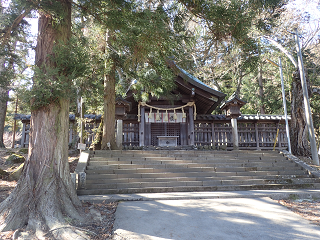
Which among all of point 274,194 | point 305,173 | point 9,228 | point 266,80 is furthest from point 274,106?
point 9,228

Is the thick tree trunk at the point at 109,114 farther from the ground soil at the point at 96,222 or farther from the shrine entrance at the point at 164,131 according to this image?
the shrine entrance at the point at 164,131

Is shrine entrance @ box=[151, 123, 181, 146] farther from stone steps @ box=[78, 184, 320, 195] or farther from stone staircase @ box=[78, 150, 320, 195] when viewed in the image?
stone steps @ box=[78, 184, 320, 195]

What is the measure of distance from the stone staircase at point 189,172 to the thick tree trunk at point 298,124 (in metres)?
4.23

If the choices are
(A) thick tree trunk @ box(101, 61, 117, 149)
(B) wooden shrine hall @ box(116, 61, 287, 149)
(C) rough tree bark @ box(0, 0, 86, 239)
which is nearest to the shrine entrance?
(B) wooden shrine hall @ box(116, 61, 287, 149)

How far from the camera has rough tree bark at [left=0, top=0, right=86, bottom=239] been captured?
3592mm

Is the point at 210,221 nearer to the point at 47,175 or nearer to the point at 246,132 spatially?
the point at 47,175

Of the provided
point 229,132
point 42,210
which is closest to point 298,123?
point 229,132

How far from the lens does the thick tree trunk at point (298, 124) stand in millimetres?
12492

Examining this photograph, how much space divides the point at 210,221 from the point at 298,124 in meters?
11.5

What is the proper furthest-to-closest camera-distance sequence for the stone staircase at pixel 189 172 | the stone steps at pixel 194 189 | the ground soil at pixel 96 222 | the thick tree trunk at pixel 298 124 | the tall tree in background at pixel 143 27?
the thick tree trunk at pixel 298 124
the stone staircase at pixel 189 172
the stone steps at pixel 194 189
the tall tree in background at pixel 143 27
the ground soil at pixel 96 222

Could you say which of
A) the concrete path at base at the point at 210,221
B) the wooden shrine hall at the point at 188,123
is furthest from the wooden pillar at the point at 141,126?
the concrete path at base at the point at 210,221

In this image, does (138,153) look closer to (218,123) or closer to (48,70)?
(48,70)

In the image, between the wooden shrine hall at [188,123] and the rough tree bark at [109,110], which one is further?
the wooden shrine hall at [188,123]

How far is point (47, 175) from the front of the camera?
162 inches
